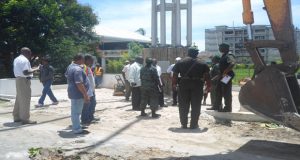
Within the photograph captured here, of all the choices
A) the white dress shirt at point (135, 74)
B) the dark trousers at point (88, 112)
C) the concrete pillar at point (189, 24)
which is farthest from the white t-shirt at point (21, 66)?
the concrete pillar at point (189, 24)

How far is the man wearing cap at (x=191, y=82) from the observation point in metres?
10.6

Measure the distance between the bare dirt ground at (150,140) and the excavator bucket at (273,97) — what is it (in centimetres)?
78

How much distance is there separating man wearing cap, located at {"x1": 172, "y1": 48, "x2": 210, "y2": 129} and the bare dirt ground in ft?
1.29

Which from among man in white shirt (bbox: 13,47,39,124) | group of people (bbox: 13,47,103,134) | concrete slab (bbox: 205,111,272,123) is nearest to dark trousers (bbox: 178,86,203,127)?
concrete slab (bbox: 205,111,272,123)

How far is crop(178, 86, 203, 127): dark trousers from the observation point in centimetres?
1071

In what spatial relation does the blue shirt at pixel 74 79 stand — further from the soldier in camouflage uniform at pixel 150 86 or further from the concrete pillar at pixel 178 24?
the concrete pillar at pixel 178 24

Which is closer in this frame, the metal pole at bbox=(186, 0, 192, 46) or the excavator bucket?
the excavator bucket

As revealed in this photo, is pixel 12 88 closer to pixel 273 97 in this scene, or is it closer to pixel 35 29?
pixel 35 29

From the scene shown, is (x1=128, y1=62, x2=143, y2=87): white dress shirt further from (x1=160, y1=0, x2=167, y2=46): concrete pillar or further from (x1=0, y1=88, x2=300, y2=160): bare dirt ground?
(x1=160, y1=0, x2=167, y2=46): concrete pillar

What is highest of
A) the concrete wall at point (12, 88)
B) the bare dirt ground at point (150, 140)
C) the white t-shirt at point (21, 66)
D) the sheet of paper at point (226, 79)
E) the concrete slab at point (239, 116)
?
the white t-shirt at point (21, 66)

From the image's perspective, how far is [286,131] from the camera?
33.0 ft

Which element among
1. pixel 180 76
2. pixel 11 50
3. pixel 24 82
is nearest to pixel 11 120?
pixel 24 82

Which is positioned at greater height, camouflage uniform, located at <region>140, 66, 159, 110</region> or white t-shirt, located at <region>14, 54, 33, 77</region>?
white t-shirt, located at <region>14, 54, 33, 77</region>

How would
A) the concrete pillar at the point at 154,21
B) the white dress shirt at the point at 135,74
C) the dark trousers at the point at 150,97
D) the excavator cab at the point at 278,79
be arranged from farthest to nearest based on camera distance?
the concrete pillar at the point at 154,21
the white dress shirt at the point at 135,74
the dark trousers at the point at 150,97
the excavator cab at the point at 278,79
